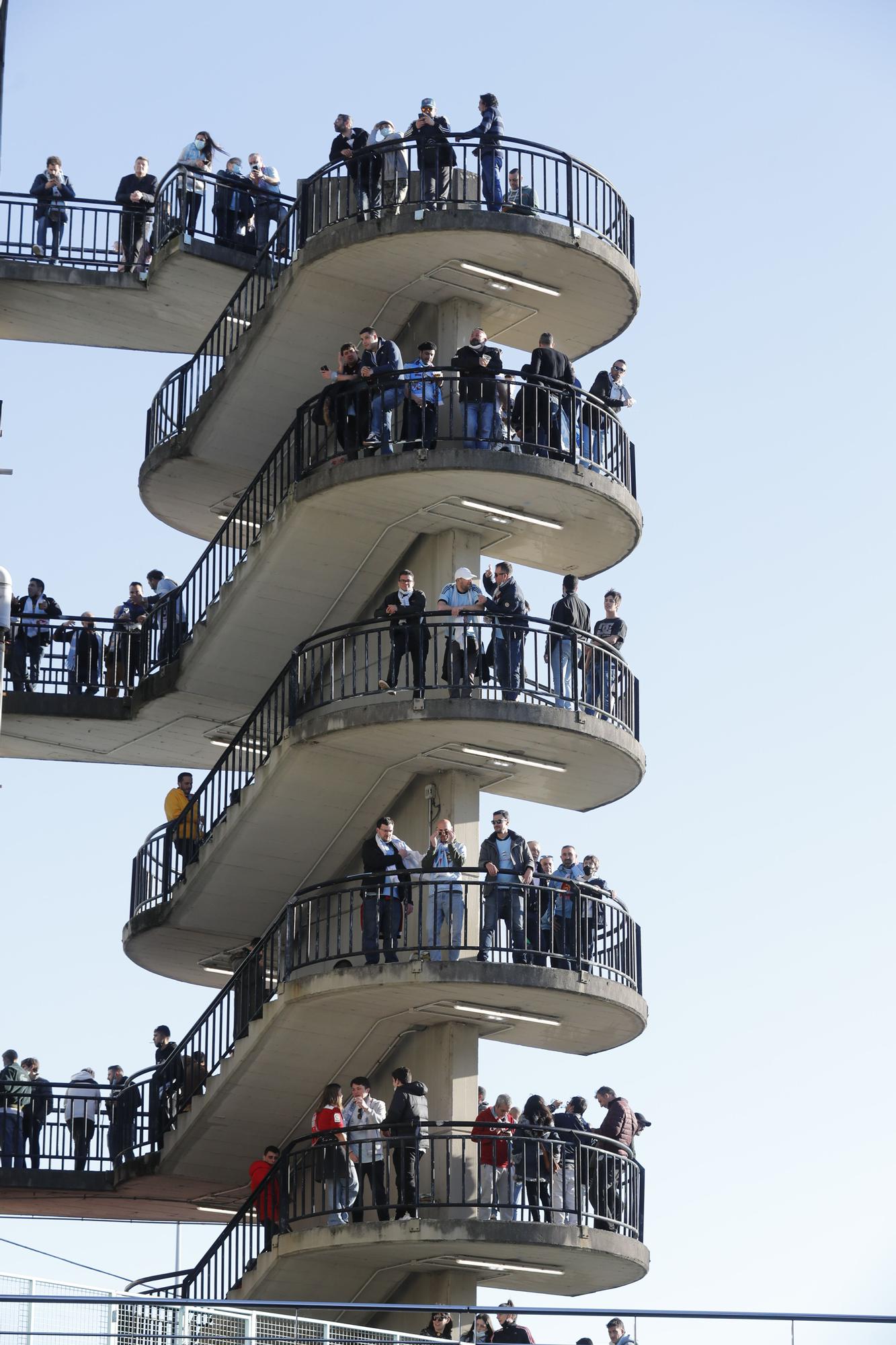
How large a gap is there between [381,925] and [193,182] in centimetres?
1345

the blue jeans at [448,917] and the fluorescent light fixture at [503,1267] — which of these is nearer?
the fluorescent light fixture at [503,1267]

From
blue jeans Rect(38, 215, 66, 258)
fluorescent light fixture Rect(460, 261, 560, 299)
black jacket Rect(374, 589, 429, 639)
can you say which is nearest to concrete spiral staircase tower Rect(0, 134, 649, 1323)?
fluorescent light fixture Rect(460, 261, 560, 299)

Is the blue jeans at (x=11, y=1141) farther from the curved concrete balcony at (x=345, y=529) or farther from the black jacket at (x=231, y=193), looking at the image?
the black jacket at (x=231, y=193)

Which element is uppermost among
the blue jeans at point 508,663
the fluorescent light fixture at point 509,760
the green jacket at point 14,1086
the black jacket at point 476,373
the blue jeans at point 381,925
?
the black jacket at point 476,373

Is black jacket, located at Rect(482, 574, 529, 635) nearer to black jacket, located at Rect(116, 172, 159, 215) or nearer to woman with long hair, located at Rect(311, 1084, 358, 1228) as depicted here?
woman with long hair, located at Rect(311, 1084, 358, 1228)

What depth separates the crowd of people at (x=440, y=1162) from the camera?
1060 inches

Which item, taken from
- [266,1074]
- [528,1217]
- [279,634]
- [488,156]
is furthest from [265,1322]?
[488,156]

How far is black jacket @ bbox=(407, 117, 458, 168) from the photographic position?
31.0 m

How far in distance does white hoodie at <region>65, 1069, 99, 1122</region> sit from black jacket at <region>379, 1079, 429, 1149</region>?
7.36 meters

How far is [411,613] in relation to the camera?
2892 centimetres

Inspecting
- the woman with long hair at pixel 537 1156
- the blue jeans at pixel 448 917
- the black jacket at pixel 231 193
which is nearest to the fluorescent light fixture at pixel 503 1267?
the woman with long hair at pixel 537 1156

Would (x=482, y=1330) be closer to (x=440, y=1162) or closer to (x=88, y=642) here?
(x=440, y=1162)

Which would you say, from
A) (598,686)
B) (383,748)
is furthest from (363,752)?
(598,686)

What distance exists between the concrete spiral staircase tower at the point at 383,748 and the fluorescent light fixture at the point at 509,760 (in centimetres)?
5
